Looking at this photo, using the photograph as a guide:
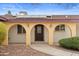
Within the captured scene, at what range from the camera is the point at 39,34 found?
29266 millimetres

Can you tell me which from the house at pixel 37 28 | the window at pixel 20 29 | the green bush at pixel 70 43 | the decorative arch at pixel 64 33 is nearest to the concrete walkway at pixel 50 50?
the house at pixel 37 28

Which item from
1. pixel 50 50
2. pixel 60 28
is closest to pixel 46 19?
pixel 60 28

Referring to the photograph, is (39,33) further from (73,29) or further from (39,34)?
(73,29)

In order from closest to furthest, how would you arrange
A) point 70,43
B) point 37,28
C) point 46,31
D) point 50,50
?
point 50,50 < point 70,43 < point 37,28 < point 46,31

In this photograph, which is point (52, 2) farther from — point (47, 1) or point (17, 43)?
point (17, 43)

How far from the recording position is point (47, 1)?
28.3m

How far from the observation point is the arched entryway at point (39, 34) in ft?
95.5

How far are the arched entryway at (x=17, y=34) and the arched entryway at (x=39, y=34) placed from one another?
40cm

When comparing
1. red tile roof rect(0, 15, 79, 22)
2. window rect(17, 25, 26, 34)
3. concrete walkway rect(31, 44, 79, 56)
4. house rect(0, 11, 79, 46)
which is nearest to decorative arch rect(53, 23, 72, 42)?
house rect(0, 11, 79, 46)

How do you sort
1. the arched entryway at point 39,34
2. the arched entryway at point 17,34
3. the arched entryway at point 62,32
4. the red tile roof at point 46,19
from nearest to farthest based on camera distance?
the red tile roof at point 46,19
the arched entryway at point 17,34
the arched entryway at point 62,32
the arched entryway at point 39,34

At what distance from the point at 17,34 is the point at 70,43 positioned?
84.3 inches

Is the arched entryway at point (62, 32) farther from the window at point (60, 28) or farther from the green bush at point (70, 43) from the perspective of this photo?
the green bush at point (70, 43)

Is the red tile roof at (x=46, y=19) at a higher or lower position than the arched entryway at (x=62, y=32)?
higher

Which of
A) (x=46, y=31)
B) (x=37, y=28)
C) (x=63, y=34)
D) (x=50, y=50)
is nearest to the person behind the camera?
(x=50, y=50)
